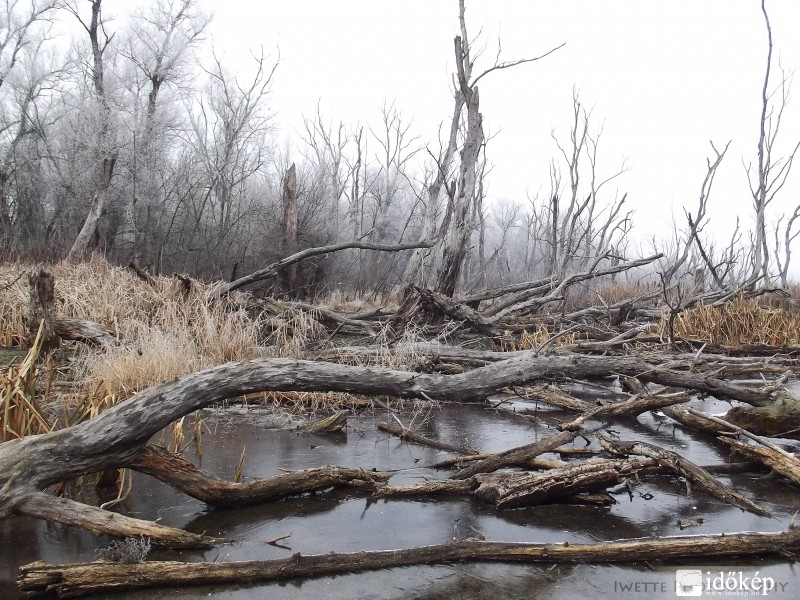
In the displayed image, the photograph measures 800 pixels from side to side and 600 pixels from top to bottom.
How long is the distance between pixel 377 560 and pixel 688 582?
1678 mm

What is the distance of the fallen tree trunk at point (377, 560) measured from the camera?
3.00 meters

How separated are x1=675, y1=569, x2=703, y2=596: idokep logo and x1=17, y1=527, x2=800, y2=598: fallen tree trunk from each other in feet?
0.39

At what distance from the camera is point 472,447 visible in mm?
5949

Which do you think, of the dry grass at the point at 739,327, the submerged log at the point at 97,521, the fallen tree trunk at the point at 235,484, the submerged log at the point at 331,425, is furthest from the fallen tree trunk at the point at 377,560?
the dry grass at the point at 739,327

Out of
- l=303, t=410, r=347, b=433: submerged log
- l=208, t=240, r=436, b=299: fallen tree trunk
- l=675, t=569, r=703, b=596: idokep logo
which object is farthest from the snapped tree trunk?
l=675, t=569, r=703, b=596: idokep logo

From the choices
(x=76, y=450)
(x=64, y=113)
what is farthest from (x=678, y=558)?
(x=64, y=113)

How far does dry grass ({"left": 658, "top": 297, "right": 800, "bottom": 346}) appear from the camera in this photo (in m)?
10.4

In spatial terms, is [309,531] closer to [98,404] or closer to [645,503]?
[98,404]

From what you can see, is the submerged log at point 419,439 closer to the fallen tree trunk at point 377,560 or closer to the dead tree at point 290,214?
the fallen tree trunk at point 377,560

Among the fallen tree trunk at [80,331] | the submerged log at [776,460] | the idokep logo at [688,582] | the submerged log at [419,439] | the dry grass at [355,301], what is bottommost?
the idokep logo at [688,582]

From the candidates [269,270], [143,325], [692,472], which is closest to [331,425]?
[143,325]

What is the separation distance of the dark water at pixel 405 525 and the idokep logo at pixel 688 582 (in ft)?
0.11

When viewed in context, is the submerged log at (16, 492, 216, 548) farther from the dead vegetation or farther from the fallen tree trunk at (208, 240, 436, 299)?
the fallen tree trunk at (208, 240, 436, 299)

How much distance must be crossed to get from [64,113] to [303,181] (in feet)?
47.1
